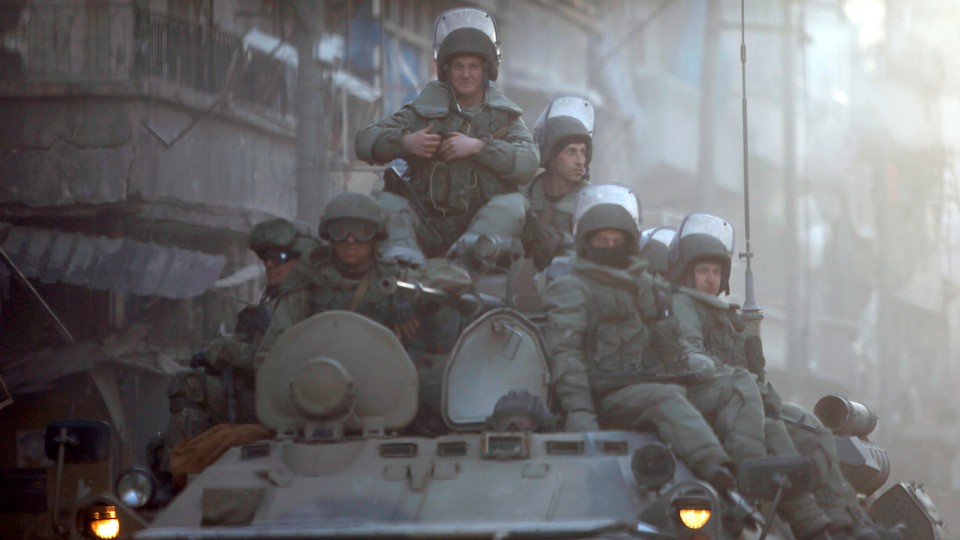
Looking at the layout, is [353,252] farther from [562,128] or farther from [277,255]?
[562,128]

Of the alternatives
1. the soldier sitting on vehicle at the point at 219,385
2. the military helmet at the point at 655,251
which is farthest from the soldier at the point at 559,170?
the soldier sitting on vehicle at the point at 219,385

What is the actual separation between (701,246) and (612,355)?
1280 millimetres

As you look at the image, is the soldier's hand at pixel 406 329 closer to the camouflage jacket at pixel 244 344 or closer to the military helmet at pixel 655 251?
the camouflage jacket at pixel 244 344

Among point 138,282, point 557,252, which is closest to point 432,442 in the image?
point 557,252

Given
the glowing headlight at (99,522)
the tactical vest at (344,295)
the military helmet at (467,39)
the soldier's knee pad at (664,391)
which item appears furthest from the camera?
the military helmet at (467,39)

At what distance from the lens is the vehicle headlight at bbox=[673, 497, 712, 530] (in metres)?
6.98

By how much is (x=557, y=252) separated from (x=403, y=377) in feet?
9.13

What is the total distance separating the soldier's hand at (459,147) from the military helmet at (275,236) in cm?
100

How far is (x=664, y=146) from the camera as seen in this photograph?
131 ft

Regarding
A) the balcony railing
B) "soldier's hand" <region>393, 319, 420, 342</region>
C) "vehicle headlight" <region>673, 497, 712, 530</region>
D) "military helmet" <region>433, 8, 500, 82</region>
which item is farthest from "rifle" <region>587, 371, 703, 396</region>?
the balcony railing

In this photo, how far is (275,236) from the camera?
10.0 metres

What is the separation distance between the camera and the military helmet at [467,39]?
34.2ft

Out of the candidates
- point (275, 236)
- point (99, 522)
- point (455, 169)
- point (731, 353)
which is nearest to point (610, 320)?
point (731, 353)

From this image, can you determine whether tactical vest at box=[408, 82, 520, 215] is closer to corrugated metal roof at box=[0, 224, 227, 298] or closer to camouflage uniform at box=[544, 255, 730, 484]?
camouflage uniform at box=[544, 255, 730, 484]
